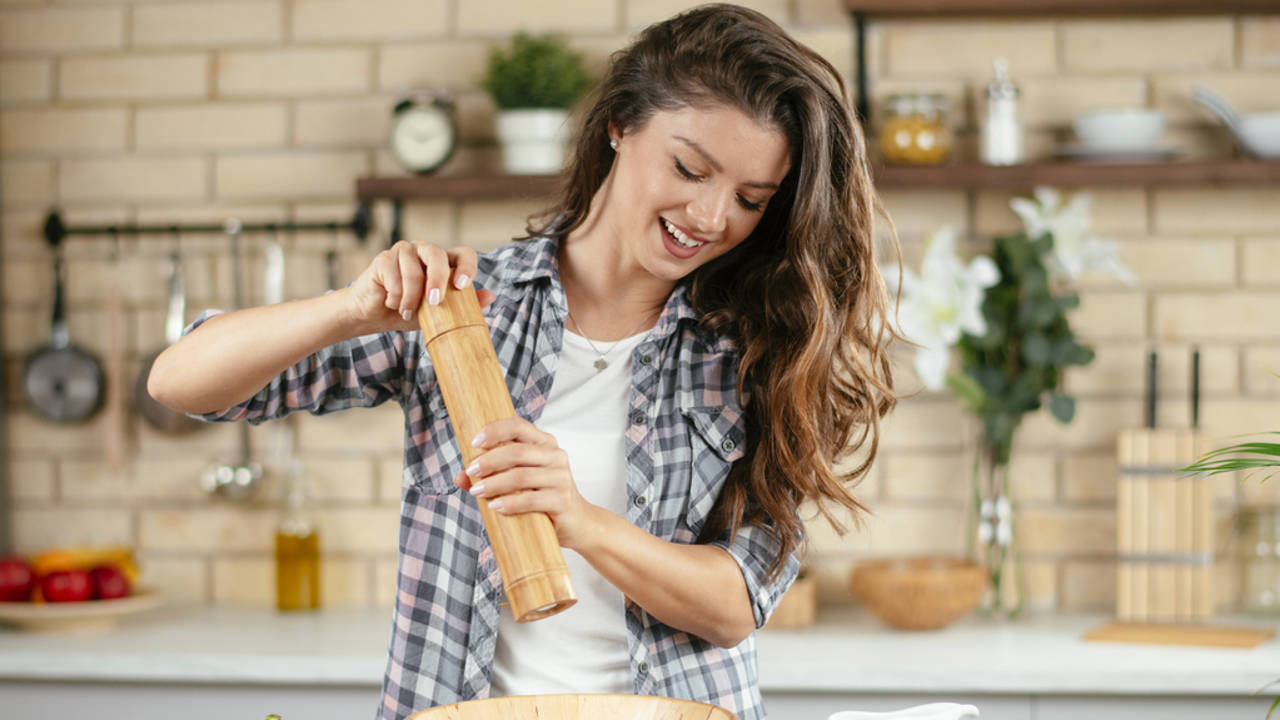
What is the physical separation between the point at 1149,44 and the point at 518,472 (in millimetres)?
1850

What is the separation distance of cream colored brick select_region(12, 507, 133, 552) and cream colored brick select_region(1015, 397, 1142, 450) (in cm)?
181

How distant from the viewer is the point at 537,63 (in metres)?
2.23

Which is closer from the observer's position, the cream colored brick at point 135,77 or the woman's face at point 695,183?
the woman's face at point 695,183

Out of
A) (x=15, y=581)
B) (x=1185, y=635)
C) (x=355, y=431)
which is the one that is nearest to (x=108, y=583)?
(x=15, y=581)

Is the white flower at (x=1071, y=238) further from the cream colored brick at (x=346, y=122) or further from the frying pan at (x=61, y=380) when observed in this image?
the frying pan at (x=61, y=380)

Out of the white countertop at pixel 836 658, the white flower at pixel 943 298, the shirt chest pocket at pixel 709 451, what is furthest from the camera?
the white flower at pixel 943 298

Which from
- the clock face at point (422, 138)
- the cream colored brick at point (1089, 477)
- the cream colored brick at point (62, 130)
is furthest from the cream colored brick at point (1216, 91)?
the cream colored brick at point (62, 130)

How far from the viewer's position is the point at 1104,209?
2.29m

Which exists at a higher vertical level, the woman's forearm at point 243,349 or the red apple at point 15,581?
the woman's forearm at point 243,349

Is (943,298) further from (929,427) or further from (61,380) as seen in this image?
(61,380)

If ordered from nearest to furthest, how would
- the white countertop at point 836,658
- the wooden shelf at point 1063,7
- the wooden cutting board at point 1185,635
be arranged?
the white countertop at point 836,658, the wooden cutting board at point 1185,635, the wooden shelf at point 1063,7

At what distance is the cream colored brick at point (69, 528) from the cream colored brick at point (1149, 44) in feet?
6.92

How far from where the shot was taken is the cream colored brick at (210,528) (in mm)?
2447

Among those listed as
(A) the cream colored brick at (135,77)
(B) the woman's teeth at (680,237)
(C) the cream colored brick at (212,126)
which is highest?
(A) the cream colored brick at (135,77)
